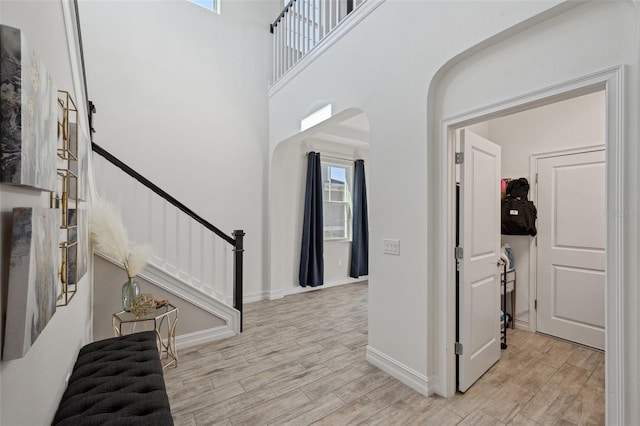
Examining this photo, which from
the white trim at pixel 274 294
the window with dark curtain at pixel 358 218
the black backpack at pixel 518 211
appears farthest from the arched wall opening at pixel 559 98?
the window with dark curtain at pixel 358 218

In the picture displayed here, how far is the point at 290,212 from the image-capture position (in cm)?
484

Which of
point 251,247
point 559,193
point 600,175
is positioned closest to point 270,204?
point 251,247

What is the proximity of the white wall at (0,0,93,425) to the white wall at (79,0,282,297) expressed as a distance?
219 cm

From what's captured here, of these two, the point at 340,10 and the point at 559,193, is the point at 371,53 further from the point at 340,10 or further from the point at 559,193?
the point at 559,193

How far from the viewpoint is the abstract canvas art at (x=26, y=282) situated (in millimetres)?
681

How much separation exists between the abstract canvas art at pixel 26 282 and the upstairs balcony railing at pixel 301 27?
3.17m

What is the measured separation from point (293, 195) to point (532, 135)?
→ 3.38 meters

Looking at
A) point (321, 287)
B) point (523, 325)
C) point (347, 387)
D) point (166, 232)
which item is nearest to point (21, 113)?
point (347, 387)

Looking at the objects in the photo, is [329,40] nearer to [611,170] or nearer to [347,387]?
[611,170]

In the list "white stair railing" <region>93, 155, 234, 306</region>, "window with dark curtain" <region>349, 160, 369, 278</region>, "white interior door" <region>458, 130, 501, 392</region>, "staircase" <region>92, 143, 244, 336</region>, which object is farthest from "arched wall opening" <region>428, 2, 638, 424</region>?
"window with dark curtain" <region>349, 160, 369, 278</region>

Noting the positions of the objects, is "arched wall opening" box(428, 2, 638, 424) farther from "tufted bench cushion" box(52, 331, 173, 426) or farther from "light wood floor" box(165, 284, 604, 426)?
"tufted bench cushion" box(52, 331, 173, 426)

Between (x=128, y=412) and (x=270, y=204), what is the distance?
348 cm

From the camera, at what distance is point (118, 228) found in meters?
2.17

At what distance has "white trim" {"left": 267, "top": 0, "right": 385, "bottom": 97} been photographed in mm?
2637
